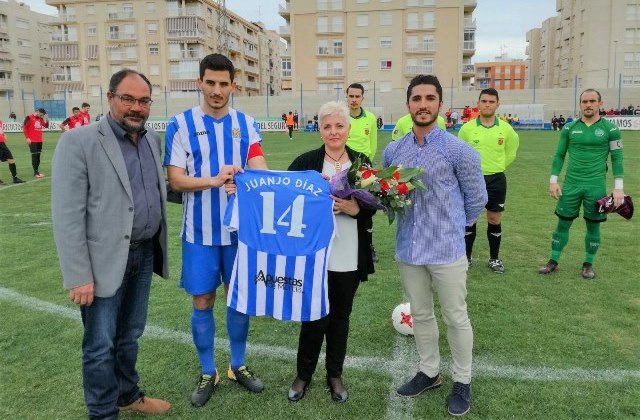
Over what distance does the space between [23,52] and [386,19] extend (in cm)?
5441

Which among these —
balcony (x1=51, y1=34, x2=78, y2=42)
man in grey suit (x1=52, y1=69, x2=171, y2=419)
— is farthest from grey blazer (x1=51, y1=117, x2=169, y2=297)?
balcony (x1=51, y1=34, x2=78, y2=42)

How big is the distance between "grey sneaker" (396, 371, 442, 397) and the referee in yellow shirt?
296 cm

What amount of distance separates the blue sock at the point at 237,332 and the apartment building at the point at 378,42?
5650cm

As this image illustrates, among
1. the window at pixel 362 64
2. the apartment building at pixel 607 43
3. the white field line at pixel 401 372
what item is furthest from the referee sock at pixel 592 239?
the apartment building at pixel 607 43

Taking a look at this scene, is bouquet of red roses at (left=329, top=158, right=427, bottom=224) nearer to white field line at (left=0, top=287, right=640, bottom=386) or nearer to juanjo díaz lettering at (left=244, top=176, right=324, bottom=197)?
juanjo díaz lettering at (left=244, top=176, right=324, bottom=197)

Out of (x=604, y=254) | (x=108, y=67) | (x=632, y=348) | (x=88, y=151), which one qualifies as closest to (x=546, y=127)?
(x=604, y=254)

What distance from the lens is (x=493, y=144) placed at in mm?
6391

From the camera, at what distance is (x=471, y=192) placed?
3.40 metres

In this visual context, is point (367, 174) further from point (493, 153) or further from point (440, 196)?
point (493, 153)

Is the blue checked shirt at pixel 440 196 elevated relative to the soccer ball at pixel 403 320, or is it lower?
elevated

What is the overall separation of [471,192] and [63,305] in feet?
14.3

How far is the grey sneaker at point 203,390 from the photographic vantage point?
140 inches

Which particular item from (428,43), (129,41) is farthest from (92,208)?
(129,41)

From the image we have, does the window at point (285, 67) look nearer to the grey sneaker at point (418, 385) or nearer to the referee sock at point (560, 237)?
the referee sock at point (560, 237)
